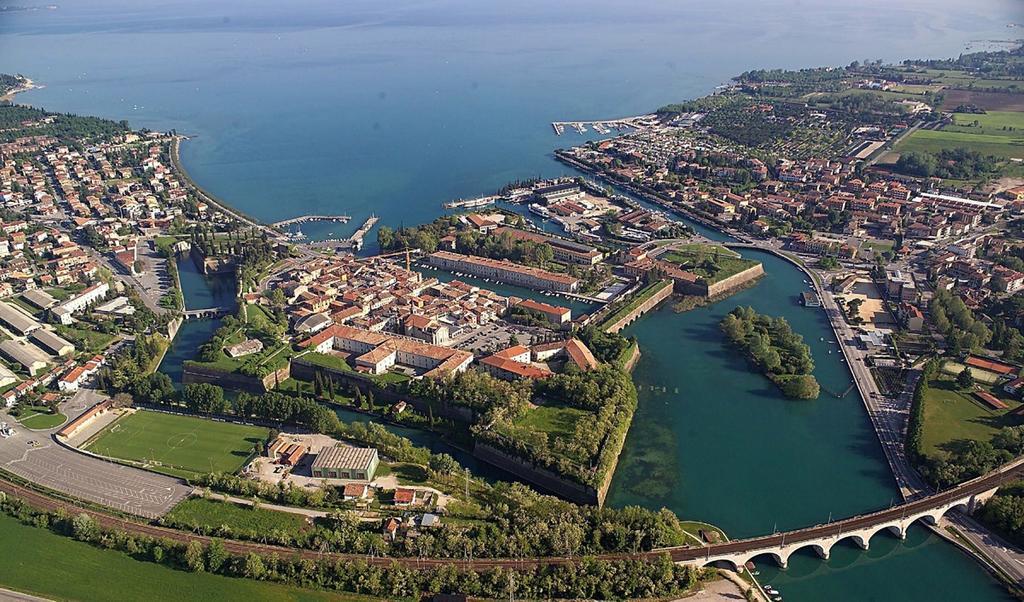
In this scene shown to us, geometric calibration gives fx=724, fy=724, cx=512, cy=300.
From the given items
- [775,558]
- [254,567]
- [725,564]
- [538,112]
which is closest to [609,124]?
Result: [538,112]

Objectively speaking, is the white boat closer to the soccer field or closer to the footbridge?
the soccer field

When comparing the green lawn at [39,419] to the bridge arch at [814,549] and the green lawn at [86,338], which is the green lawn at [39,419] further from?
the bridge arch at [814,549]

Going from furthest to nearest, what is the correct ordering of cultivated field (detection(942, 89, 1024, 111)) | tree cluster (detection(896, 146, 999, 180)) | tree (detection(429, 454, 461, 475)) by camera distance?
cultivated field (detection(942, 89, 1024, 111)), tree cluster (detection(896, 146, 999, 180)), tree (detection(429, 454, 461, 475))

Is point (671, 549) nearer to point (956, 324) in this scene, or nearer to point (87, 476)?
point (87, 476)

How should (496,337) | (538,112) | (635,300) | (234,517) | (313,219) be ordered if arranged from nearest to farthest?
(234,517) → (496,337) → (635,300) → (313,219) → (538,112)

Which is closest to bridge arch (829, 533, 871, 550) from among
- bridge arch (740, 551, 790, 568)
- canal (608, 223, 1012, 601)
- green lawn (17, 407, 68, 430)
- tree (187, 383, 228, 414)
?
canal (608, 223, 1012, 601)
